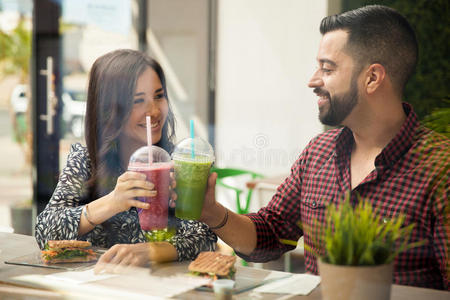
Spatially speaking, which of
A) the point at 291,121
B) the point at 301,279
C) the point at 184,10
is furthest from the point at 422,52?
the point at 184,10

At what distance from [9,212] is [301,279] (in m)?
2.07

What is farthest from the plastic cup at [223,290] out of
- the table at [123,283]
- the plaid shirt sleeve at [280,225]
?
the plaid shirt sleeve at [280,225]

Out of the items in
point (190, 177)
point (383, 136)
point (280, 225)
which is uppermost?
point (383, 136)

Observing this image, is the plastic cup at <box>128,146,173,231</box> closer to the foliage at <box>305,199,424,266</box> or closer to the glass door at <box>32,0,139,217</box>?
the foliage at <box>305,199,424,266</box>

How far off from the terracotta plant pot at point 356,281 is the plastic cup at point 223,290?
30 centimetres

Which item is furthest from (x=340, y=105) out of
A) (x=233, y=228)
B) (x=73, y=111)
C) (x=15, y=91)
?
(x=15, y=91)

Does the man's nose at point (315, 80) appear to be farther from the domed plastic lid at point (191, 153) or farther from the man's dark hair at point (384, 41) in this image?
the domed plastic lid at point (191, 153)

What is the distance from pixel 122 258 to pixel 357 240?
75 centimetres

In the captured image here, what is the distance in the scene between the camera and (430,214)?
145cm

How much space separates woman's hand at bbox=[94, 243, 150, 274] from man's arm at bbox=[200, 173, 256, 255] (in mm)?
202

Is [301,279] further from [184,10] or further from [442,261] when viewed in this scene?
[184,10]

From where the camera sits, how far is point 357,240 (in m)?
1.00

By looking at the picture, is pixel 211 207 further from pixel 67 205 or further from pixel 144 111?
pixel 67 205

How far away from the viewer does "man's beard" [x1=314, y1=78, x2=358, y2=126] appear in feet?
4.81
